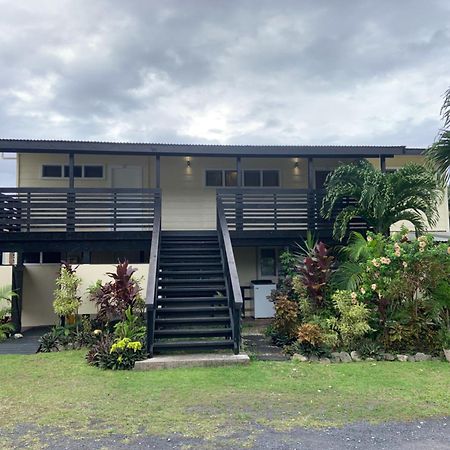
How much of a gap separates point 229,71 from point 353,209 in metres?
9.27

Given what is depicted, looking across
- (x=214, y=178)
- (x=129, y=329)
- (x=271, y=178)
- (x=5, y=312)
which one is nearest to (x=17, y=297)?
(x=5, y=312)

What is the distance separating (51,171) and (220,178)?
5061 mm

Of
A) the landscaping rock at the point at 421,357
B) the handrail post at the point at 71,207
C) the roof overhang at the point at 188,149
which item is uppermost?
the roof overhang at the point at 188,149

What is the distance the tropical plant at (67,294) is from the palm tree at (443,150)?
7551 mm

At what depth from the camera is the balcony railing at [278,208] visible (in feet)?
34.9

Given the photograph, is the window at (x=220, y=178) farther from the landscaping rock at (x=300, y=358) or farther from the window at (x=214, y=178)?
the landscaping rock at (x=300, y=358)

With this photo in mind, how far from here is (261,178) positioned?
12.9 metres

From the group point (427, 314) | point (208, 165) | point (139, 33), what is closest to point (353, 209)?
point (427, 314)

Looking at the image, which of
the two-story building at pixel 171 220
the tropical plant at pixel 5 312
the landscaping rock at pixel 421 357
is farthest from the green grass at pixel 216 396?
the tropical plant at pixel 5 312

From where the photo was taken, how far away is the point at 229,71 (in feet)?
53.6

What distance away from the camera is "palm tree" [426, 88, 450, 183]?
7.32 m

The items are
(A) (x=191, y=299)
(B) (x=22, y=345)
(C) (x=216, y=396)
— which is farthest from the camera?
(B) (x=22, y=345)

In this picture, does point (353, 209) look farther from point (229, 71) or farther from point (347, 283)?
point (229, 71)

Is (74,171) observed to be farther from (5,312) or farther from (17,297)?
(5,312)
